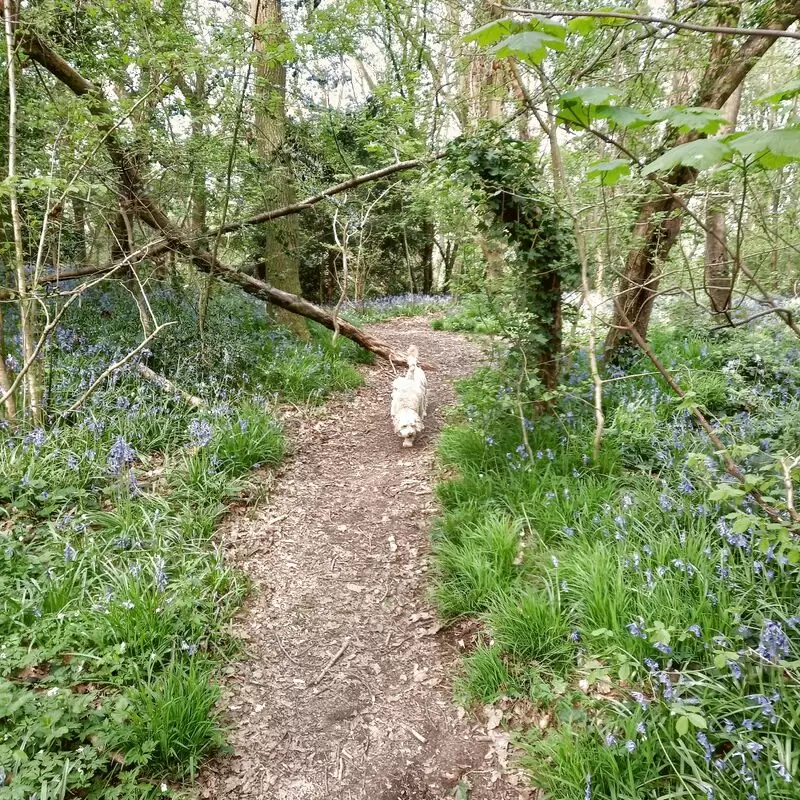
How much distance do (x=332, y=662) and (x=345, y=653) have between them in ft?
0.36

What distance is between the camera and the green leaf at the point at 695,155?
116 centimetres

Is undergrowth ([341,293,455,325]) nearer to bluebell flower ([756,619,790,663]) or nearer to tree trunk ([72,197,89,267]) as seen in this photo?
tree trunk ([72,197,89,267])

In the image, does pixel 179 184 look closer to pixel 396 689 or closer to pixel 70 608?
pixel 70 608

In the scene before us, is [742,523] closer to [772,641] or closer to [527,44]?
[772,641]

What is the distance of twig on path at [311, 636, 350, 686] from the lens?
9.52 feet

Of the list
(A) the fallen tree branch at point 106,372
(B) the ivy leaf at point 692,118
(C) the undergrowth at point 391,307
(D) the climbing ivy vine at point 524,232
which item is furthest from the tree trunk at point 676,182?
(C) the undergrowth at point 391,307

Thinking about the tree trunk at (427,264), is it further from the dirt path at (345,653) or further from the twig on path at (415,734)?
the twig on path at (415,734)

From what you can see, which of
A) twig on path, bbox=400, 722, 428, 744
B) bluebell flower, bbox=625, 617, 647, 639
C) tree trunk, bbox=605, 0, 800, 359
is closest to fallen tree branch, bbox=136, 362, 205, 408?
twig on path, bbox=400, 722, 428, 744

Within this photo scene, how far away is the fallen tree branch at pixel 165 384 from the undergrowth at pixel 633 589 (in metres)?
2.99

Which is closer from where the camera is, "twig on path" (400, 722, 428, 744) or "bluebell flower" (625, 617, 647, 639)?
"bluebell flower" (625, 617, 647, 639)

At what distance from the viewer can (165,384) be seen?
5.34 meters

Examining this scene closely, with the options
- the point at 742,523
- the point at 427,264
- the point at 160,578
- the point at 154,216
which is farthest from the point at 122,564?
the point at 427,264

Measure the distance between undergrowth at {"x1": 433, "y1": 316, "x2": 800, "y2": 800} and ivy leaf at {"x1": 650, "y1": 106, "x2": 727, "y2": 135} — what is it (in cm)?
130

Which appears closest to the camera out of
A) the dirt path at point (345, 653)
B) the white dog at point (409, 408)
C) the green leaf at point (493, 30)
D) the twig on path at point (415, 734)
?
the green leaf at point (493, 30)
